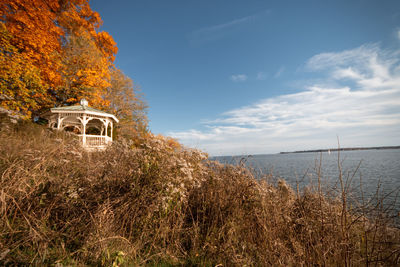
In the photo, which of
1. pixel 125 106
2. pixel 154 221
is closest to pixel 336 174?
pixel 154 221

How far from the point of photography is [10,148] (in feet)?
12.8

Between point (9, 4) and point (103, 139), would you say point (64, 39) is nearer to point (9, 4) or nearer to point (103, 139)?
point (9, 4)

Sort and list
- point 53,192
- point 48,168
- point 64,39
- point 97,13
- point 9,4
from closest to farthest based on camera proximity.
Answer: point 53,192 < point 48,168 < point 9,4 < point 64,39 < point 97,13

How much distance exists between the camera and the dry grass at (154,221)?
2.08 meters

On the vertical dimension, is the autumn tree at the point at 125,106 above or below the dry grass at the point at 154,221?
above

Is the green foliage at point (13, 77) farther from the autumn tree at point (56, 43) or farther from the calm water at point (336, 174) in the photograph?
the calm water at point (336, 174)

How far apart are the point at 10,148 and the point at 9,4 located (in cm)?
1725

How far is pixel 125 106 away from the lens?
19609mm

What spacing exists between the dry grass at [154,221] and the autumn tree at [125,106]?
16.3 m

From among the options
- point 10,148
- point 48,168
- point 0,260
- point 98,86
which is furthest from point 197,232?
point 98,86

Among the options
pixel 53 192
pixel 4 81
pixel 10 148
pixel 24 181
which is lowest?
pixel 53 192

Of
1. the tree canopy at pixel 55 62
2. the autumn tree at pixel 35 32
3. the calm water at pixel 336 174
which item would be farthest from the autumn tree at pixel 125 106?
the calm water at pixel 336 174

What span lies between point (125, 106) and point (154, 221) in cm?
1969

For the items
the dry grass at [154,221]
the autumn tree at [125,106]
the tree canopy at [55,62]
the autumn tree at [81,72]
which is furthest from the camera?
the autumn tree at [125,106]
